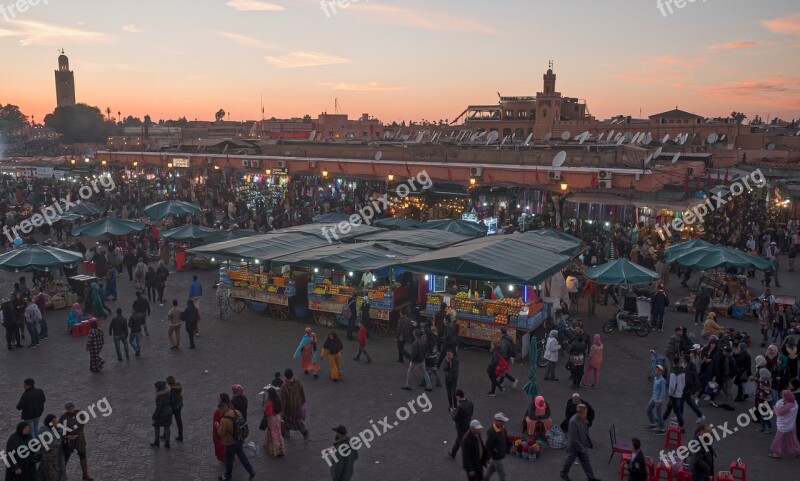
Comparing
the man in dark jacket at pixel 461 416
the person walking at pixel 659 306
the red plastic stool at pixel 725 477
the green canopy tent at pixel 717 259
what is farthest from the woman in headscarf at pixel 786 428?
the green canopy tent at pixel 717 259

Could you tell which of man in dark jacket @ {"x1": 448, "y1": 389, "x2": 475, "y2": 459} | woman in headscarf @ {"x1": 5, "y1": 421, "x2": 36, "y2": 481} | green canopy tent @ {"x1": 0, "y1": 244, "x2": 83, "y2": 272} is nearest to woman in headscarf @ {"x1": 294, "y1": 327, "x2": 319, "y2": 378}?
man in dark jacket @ {"x1": 448, "y1": 389, "x2": 475, "y2": 459}

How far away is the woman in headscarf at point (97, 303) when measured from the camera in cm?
1683

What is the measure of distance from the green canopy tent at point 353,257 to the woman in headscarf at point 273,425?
659 centimetres

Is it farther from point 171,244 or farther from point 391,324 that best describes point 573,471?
point 171,244

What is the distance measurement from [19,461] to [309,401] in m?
4.85

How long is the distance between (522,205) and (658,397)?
1992 cm

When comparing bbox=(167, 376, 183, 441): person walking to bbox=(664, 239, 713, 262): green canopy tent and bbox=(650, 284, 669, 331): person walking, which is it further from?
bbox=(664, 239, 713, 262): green canopy tent

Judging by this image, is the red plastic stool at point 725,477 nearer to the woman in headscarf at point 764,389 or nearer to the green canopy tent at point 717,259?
the woman in headscarf at point 764,389

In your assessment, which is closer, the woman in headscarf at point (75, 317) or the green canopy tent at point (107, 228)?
the woman in headscarf at point (75, 317)

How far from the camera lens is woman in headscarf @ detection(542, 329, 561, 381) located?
12.2m

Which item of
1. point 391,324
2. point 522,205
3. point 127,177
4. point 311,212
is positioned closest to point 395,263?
point 391,324

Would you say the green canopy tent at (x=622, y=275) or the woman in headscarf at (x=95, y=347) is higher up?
the green canopy tent at (x=622, y=275)

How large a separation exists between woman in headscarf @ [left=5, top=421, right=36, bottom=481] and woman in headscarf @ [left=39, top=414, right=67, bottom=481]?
135 mm

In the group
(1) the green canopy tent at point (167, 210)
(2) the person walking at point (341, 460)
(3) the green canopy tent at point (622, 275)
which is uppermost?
(1) the green canopy tent at point (167, 210)
